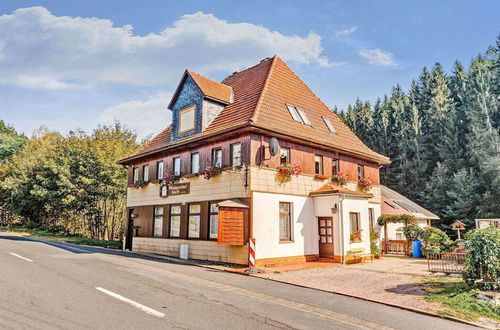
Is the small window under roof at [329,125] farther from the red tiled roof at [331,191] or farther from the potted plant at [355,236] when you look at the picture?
the potted plant at [355,236]

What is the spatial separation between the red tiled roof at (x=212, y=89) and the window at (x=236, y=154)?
386cm

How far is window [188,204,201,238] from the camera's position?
18250 mm

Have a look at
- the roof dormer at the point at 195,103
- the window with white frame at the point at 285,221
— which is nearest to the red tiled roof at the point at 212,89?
the roof dormer at the point at 195,103

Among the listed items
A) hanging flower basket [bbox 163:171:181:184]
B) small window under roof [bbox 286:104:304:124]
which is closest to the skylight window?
small window under roof [bbox 286:104:304:124]

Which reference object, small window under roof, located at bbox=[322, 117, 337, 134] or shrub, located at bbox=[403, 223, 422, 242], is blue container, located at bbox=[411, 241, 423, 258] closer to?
shrub, located at bbox=[403, 223, 422, 242]

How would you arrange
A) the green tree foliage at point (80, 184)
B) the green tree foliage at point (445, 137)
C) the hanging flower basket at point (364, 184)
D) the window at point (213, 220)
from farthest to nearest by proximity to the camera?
the green tree foliage at point (445, 137), the green tree foliage at point (80, 184), the hanging flower basket at point (364, 184), the window at point (213, 220)

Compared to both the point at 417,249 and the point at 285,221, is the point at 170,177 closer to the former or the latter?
the point at 285,221

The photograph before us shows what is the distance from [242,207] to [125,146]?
25.4 metres

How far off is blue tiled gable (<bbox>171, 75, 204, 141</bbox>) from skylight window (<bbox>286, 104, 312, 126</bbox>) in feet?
16.1

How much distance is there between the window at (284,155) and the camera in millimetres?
17414

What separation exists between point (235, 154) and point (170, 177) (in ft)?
17.4

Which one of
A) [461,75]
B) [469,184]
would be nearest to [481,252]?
[469,184]

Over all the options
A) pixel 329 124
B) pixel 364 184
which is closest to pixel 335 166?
pixel 364 184

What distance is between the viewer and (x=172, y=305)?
764 cm
